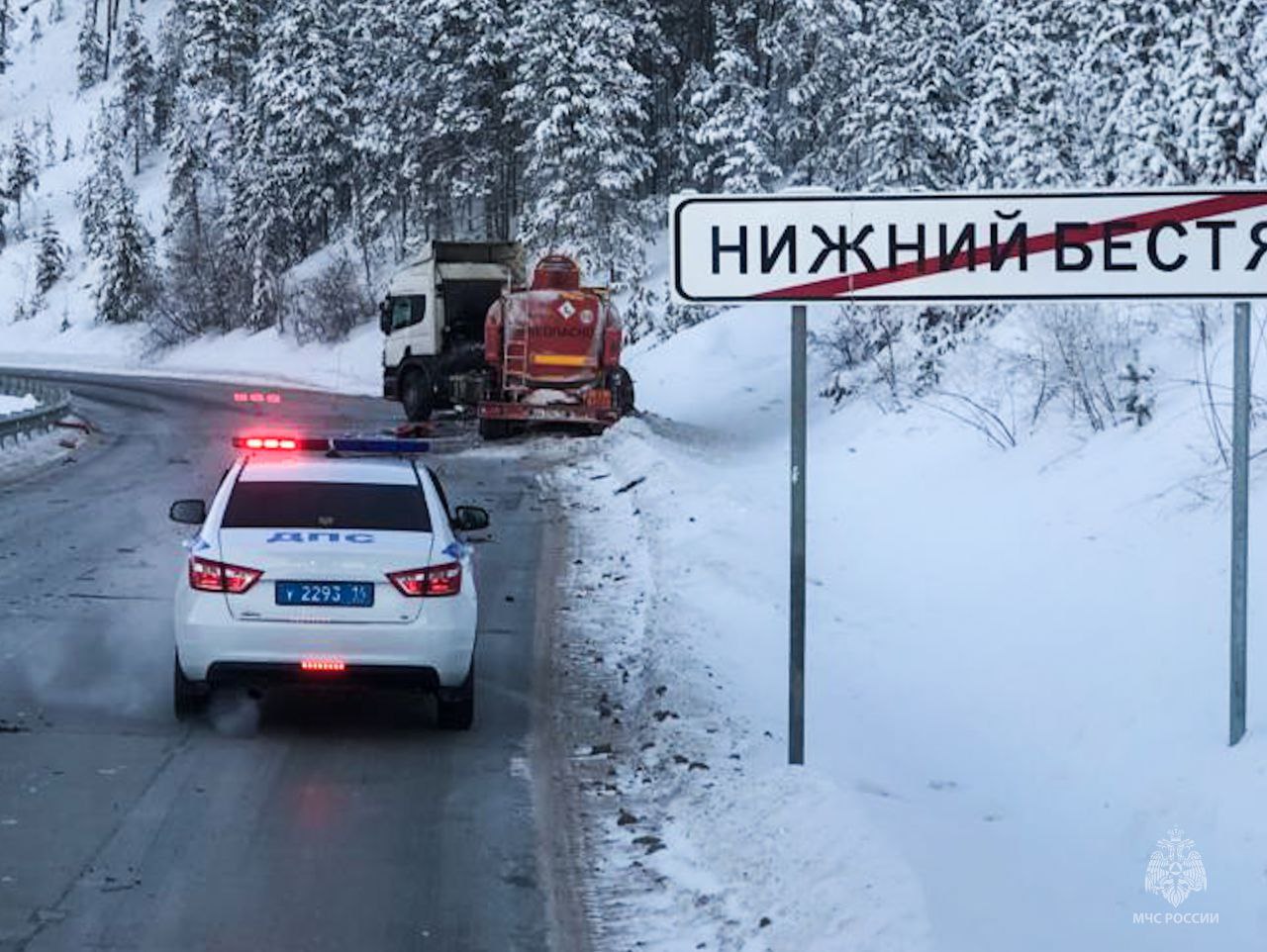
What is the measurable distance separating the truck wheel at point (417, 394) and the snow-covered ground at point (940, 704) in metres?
13.6

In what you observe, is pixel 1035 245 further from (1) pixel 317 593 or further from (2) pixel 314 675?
(2) pixel 314 675

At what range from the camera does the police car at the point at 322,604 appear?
9.00 meters

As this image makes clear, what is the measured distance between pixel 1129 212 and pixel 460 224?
2367 inches

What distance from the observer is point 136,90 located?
111562mm

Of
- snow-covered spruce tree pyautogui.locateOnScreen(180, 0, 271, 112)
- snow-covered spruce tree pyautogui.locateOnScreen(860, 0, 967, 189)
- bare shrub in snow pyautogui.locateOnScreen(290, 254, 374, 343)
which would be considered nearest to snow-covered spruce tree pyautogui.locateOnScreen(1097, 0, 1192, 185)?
snow-covered spruce tree pyautogui.locateOnScreen(860, 0, 967, 189)

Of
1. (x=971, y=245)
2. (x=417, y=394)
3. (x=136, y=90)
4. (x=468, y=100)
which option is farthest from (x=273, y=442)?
(x=136, y=90)

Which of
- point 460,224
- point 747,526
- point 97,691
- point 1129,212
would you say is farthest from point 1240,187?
point 460,224

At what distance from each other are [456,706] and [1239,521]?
4.49 meters

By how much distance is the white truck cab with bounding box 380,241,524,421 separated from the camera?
32219 mm

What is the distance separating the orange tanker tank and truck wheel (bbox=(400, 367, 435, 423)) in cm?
424

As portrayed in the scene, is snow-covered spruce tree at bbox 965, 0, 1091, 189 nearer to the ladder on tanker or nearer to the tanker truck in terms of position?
the tanker truck

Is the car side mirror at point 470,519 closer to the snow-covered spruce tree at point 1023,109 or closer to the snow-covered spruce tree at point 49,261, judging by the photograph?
the snow-covered spruce tree at point 1023,109

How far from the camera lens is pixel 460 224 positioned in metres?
66.1

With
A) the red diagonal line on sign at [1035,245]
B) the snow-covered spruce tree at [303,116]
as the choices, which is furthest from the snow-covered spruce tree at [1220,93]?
the snow-covered spruce tree at [303,116]
